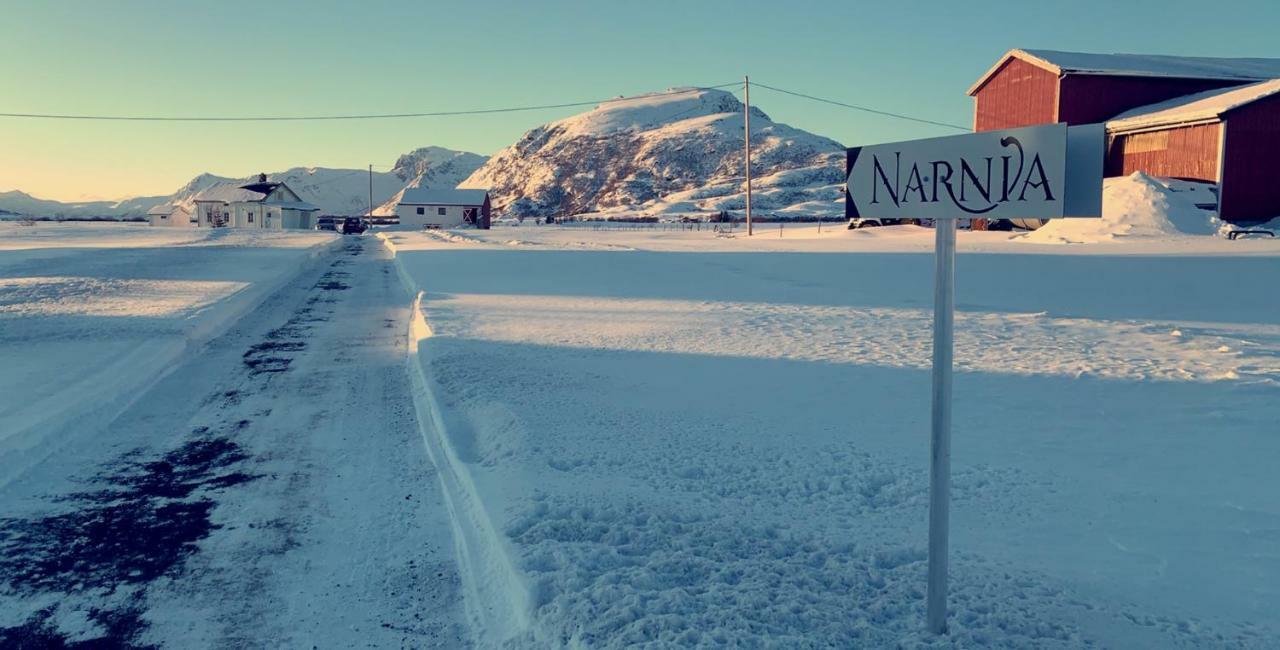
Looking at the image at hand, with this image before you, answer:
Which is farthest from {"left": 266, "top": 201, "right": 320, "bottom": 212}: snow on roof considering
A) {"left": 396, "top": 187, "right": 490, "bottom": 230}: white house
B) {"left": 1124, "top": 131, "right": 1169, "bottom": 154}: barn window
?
{"left": 1124, "top": 131, "right": 1169, "bottom": 154}: barn window

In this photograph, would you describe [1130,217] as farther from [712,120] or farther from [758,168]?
[712,120]

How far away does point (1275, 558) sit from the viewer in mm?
4242

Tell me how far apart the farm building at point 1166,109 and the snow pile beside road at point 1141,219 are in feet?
8.09

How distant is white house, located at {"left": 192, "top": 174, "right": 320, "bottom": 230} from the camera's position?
8800 centimetres

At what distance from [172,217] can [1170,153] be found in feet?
363

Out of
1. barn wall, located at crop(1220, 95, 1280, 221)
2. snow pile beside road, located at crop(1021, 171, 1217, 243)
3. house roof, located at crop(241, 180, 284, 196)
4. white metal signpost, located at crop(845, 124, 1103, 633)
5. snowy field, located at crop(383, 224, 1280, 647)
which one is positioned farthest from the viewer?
house roof, located at crop(241, 180, 284, 196)

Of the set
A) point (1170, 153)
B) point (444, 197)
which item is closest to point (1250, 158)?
point (1170, 153)

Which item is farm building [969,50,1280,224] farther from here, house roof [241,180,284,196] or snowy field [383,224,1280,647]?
house roof [241,180,284,196]

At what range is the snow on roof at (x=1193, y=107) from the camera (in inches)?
1156

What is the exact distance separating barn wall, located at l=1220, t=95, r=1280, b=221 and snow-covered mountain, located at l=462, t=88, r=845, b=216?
80773 mm

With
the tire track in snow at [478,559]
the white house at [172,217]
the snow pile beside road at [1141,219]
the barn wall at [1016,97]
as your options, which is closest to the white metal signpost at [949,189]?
the tire track in snow at [478,559]

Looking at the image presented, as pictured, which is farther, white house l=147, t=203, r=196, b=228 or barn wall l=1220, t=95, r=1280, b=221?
white house l=147, t=203, r=196, b=228

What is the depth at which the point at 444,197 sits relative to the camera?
98562 mm

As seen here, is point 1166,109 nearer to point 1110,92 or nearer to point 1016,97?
point 1110,92
